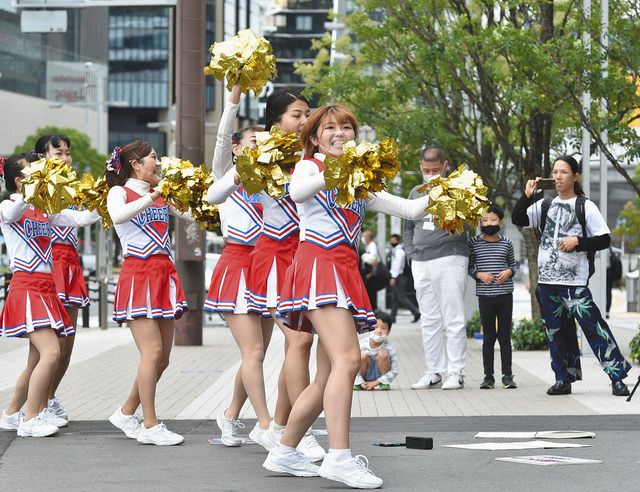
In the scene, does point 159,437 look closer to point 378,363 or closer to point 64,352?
point 64,352

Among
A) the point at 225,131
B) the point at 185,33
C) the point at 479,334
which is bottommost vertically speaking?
the point at 479,334

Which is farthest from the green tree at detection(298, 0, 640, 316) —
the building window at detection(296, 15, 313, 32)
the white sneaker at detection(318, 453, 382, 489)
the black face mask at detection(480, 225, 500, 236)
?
the building window at detection(296, 15, 313, 32)

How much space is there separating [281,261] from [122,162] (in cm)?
159

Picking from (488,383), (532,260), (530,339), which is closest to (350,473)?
(488,383)

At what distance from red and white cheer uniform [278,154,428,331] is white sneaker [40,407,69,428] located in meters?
2.73

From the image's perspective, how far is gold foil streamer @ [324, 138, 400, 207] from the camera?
6703 millimetres

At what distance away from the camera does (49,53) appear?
320 feet

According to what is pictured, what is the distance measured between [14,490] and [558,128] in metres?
13.6

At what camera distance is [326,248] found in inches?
276

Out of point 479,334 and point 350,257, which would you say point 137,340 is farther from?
point 479,334

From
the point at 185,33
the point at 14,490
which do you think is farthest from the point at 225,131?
the point at 185,33

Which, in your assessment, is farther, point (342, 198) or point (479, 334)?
point (479, 334)

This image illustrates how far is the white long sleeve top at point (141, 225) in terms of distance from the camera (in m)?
8.80

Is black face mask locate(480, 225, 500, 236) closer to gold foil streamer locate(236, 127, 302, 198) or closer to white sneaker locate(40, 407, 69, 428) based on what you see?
white sneaker locate(40, 407, 69, 428)
